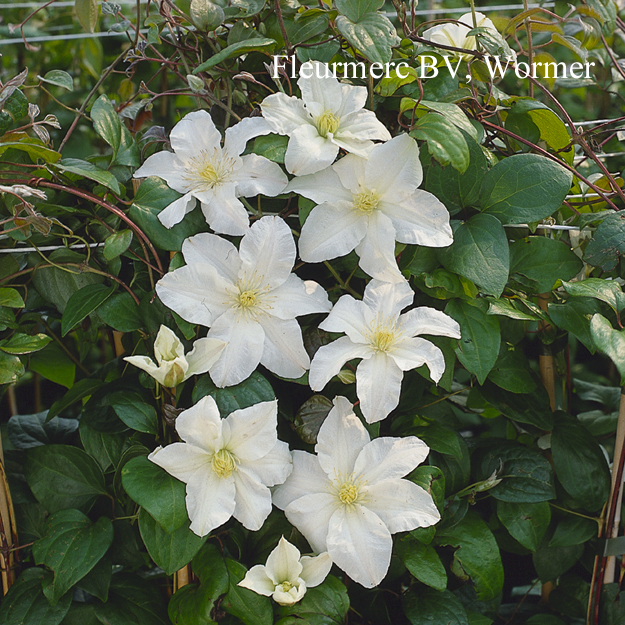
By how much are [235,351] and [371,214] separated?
22cm

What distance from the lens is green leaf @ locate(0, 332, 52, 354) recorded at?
737mm

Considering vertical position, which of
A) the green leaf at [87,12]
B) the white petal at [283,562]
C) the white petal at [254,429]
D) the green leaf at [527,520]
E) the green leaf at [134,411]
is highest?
the green leaf at [87,12]

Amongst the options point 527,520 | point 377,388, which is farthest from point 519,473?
point 377,388

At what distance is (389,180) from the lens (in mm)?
691

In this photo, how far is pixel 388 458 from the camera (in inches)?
28.2

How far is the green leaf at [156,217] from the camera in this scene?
728 millimetres

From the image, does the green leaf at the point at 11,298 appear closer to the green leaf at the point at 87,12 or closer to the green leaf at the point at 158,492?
the green leaf at the point at 158,492

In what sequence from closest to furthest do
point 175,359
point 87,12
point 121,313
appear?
point 175,359, point 121,313, point 87,12

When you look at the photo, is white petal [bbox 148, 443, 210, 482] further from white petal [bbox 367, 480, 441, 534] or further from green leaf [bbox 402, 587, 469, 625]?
green leaf [bbox 402, 587, 469, 625]

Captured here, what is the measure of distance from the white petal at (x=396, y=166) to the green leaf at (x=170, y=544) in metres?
0.44

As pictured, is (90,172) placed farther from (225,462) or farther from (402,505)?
(402,505)

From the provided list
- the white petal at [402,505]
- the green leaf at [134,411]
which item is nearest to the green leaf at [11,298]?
the green leaf at [134,411]

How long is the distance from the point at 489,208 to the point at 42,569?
720 millimetres

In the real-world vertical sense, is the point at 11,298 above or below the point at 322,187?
below
